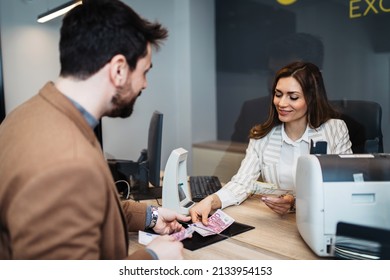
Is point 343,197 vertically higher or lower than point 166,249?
higher

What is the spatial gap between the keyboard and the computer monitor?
157 mm

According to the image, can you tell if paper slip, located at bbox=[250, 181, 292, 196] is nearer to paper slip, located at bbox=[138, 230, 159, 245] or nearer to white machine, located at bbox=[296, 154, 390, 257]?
white machine, located at bbox=[296, 154, 390, 257]

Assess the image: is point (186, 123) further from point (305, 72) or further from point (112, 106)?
point (112, 106)

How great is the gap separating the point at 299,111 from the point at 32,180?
122 cm

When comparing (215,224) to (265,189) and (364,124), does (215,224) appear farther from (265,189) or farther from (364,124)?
(364,124)

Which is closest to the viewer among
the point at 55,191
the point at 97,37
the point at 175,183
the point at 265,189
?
the point at 55,191

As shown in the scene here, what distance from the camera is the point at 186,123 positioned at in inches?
78.9

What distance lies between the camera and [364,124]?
1762 millimetres

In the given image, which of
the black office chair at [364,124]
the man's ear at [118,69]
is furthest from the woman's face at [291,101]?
the man's ear at [118,69]

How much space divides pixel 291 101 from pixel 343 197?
2.35 feet

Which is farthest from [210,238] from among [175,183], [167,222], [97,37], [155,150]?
[97,37]

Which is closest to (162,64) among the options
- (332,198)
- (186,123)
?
(186,123)

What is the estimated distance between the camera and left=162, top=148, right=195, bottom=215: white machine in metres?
1.25

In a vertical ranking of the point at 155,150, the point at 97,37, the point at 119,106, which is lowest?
the point at 155,150
